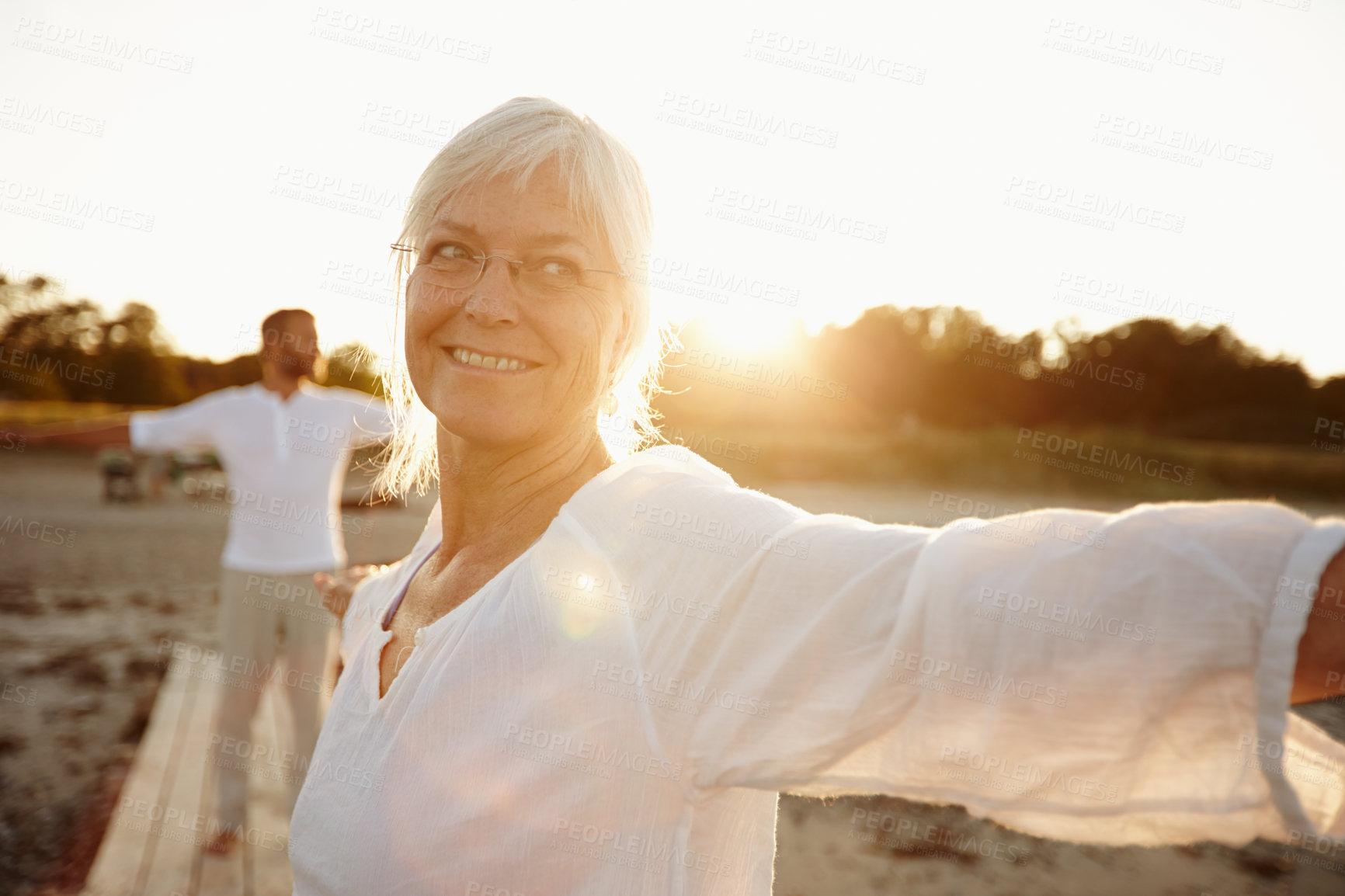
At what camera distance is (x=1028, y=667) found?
0.79 metres

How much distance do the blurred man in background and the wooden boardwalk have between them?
146 mm

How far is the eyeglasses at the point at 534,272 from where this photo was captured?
1.50m

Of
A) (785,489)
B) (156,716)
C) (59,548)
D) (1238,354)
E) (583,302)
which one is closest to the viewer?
(583,302)

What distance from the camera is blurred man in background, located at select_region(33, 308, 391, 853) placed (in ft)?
13.7

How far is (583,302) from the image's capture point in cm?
151

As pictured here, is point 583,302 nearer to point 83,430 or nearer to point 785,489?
point 83,430

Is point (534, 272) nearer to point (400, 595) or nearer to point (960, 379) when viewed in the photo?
point (400, 595)

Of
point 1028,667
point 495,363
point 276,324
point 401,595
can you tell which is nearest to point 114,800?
point 276,324

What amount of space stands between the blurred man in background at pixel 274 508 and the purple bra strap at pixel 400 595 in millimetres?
2723

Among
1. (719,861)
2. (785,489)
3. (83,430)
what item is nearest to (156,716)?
(83,430)

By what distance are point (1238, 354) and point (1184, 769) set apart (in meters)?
63.2

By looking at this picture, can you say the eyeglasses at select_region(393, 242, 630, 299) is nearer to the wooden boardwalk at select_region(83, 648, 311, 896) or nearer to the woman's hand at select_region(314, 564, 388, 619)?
the woman's hand at select_region(314, 564, 388, 619)

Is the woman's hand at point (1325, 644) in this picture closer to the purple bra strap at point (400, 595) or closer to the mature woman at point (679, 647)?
the mature woman at point (679, 647)

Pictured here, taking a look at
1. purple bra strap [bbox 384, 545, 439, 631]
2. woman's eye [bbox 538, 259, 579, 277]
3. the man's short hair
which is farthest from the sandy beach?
woman's eye [bbox 538, 259, 579, 277]
